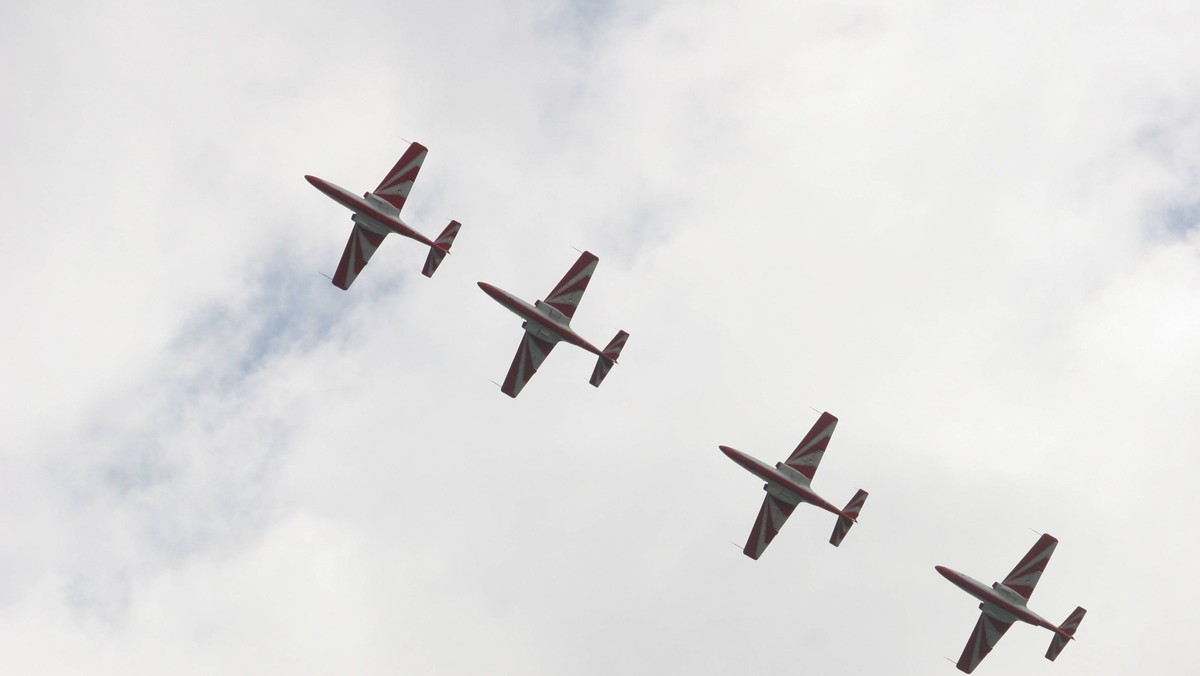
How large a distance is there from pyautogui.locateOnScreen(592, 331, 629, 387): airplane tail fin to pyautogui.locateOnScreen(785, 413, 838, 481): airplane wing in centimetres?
1329

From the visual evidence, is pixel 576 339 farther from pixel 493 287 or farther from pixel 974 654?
pixel 974 654

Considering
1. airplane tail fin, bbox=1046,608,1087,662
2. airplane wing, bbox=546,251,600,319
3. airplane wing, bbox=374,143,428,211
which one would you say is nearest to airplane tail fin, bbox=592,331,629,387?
airplane wing, bbox=546,251,600,319

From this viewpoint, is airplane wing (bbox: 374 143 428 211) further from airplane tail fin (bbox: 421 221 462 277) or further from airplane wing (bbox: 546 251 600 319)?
airplane wing (bbox: 546 251 600 319)

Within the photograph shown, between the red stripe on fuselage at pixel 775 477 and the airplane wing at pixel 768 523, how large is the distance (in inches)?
55.8

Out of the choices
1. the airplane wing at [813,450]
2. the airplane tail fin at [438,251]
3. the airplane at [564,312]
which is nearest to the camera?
the airplane tail fin at [438,251]

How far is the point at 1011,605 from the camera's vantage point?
234 feet

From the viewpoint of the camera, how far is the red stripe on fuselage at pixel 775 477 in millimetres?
71500

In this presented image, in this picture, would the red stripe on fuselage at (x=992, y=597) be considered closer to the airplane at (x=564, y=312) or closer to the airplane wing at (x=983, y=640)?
the airplane wing at (x=983, y=640)

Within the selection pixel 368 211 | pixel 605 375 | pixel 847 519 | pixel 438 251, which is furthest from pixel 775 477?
pixel 368 211

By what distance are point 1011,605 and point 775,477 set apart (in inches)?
670

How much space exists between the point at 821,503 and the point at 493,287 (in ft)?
82.3

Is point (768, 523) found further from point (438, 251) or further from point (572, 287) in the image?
point (438, 251)

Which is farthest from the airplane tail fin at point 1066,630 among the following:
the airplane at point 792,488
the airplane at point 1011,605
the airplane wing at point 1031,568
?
the airplane at point 792,488

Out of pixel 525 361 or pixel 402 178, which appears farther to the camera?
pixel 525 361
